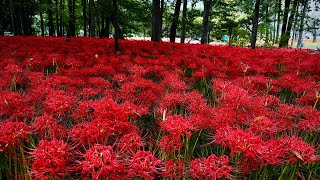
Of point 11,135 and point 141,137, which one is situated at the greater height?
point 11,135

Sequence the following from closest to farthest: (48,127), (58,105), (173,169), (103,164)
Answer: (103,164), (173,169), (48,127), (58,105)

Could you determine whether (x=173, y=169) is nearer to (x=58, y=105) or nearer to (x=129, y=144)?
(x=129, y=144)

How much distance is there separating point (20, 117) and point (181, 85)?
6.58 feet

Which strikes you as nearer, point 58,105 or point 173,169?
point 173,169

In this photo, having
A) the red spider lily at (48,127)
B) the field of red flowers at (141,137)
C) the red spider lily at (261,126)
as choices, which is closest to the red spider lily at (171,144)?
the field of red flowers at (141,137)

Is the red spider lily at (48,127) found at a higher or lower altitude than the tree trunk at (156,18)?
lower

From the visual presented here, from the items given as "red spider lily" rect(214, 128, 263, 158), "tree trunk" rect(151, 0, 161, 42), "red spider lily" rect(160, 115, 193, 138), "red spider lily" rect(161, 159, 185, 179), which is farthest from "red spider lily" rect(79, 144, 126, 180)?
"tree trunk" rect(151, 0, 161, 42)

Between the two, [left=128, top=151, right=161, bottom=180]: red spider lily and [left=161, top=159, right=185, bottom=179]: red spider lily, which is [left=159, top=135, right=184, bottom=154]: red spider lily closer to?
[left=161, top=159, right=185, bottom=179]: red spider lily

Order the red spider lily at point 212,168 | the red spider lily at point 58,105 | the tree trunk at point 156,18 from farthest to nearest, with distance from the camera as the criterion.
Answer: the tree trunk at point 156,18, the red spider lily at point 58,105, the red spider lily at point 212,168

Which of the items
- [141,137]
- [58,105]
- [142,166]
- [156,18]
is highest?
[156,18]

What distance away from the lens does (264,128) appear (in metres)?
1.99

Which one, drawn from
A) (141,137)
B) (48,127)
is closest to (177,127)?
(141,137)

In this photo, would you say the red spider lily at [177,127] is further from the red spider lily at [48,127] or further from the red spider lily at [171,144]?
the red spider lily at [48,127]

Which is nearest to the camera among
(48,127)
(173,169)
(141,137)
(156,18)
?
(173,169)
